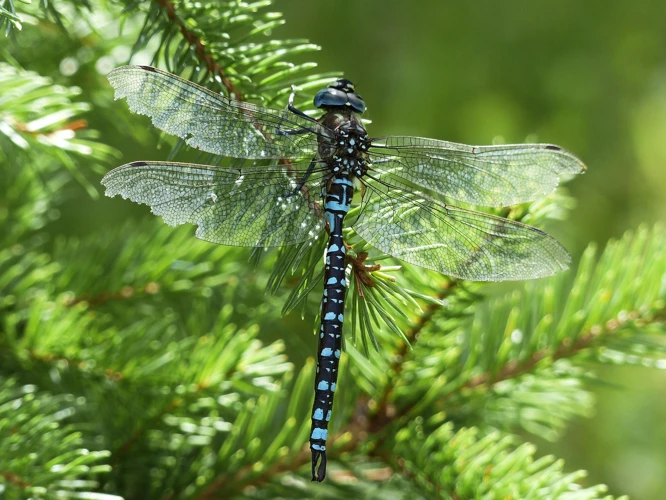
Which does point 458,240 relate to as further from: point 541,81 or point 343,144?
point 541,81

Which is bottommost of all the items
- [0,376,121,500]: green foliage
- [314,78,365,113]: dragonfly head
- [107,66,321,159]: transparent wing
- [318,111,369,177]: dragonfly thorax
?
[0,376,121,500]: green foliage

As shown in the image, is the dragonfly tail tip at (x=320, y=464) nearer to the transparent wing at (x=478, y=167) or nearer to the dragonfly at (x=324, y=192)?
the dragonfly at (x=324, y=192)

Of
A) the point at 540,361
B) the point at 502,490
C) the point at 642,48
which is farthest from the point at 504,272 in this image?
the point at 642,48

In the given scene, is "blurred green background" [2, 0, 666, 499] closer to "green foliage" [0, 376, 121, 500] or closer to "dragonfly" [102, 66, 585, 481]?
"dragonfly" [102, 66, 585, 481]

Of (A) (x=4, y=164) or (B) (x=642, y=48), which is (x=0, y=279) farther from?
(B) (x=642, y=48)

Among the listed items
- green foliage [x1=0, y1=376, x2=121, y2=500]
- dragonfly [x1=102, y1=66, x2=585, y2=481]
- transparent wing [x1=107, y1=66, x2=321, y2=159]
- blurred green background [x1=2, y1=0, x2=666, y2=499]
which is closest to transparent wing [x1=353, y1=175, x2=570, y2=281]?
dragonfly [x1=102, y1=66, x2=585, y2=481]

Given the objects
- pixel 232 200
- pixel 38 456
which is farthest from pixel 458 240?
pixel 38 456

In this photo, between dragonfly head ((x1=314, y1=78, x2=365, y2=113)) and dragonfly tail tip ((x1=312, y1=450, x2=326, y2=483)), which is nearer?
dragonfly tail tip ((x1=312, y1=450, x2=326, y2=483))

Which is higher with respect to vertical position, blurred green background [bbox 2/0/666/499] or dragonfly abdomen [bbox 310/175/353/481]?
blurred green background [bbox 2/0/666/499]
